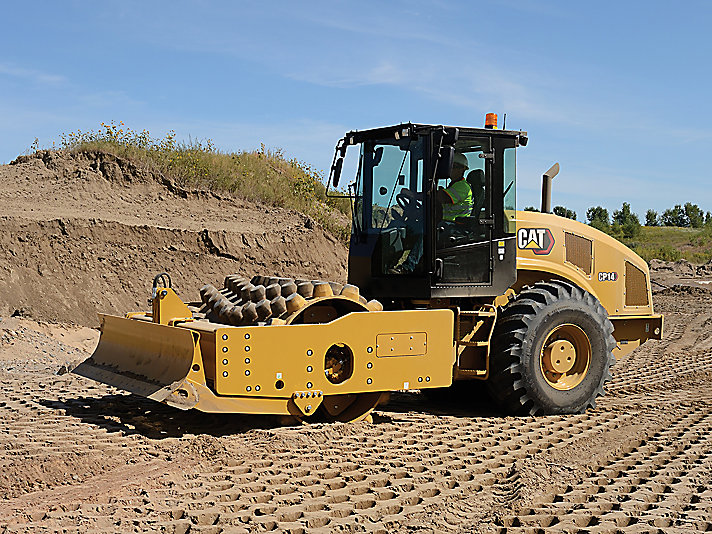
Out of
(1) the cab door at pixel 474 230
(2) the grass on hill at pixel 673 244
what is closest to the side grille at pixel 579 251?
(1) the cab door at pixel 474 230

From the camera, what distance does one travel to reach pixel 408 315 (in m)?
6.88

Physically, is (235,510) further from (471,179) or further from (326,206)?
(326,206)

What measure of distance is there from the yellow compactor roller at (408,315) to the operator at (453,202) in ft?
0.08

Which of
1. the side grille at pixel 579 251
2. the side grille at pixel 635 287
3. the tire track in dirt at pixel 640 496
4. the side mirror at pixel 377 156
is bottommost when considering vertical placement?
the tire track in dirt at pixel 640 496

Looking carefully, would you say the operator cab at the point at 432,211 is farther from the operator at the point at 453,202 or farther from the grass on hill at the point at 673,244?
the grass on hill at the point at 673,244

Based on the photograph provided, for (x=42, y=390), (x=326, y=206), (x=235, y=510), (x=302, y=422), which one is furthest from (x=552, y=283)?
(x=326, y=206)

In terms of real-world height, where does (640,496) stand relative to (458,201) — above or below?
below

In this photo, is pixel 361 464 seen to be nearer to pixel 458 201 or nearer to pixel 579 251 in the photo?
pixel 458 201

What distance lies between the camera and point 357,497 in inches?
197

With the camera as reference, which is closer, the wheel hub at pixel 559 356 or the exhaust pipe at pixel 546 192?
the wheel hub at pixel 559 356

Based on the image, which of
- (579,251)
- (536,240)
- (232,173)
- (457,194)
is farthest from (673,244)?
(457,194)

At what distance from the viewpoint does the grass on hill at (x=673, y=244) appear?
3672 cm

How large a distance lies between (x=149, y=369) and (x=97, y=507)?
7.01 feet

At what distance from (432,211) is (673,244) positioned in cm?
3989
